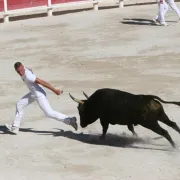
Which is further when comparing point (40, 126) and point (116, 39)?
point (116, 39)

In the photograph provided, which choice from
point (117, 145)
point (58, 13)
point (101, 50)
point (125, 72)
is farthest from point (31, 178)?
point (58, 13)

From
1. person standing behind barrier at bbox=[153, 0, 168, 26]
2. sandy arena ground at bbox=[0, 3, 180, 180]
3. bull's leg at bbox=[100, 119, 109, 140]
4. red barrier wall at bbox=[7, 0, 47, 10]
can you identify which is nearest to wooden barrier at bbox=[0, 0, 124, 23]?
red barrier wall at bbox=[7, 0, 47, 10]

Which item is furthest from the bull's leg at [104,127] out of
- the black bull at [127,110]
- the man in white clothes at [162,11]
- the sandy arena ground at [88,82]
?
the man in white clothes at [162,11]

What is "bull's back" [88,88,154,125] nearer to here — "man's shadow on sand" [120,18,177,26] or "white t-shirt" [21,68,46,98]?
"white t-shirt" [21,68,46,98]

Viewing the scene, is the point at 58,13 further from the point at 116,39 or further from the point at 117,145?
the point at 117,145

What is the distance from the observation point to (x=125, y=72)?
15.9 meters

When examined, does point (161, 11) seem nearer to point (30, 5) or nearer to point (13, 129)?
point (30, 5)

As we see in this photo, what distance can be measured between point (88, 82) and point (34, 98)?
12.4 ft

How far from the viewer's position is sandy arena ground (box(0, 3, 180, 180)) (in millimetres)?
9930

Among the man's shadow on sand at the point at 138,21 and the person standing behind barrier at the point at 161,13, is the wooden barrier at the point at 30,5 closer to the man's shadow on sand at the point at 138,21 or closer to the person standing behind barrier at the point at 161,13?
the man's shadow on sand at the point at 138,21

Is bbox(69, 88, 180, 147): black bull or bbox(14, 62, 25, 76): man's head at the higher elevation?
bbox(14, 62, 25, 76): man's head

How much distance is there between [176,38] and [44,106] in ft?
28.6

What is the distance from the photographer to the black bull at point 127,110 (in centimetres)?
1025

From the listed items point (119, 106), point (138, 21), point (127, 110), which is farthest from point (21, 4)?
point (127, 110)
